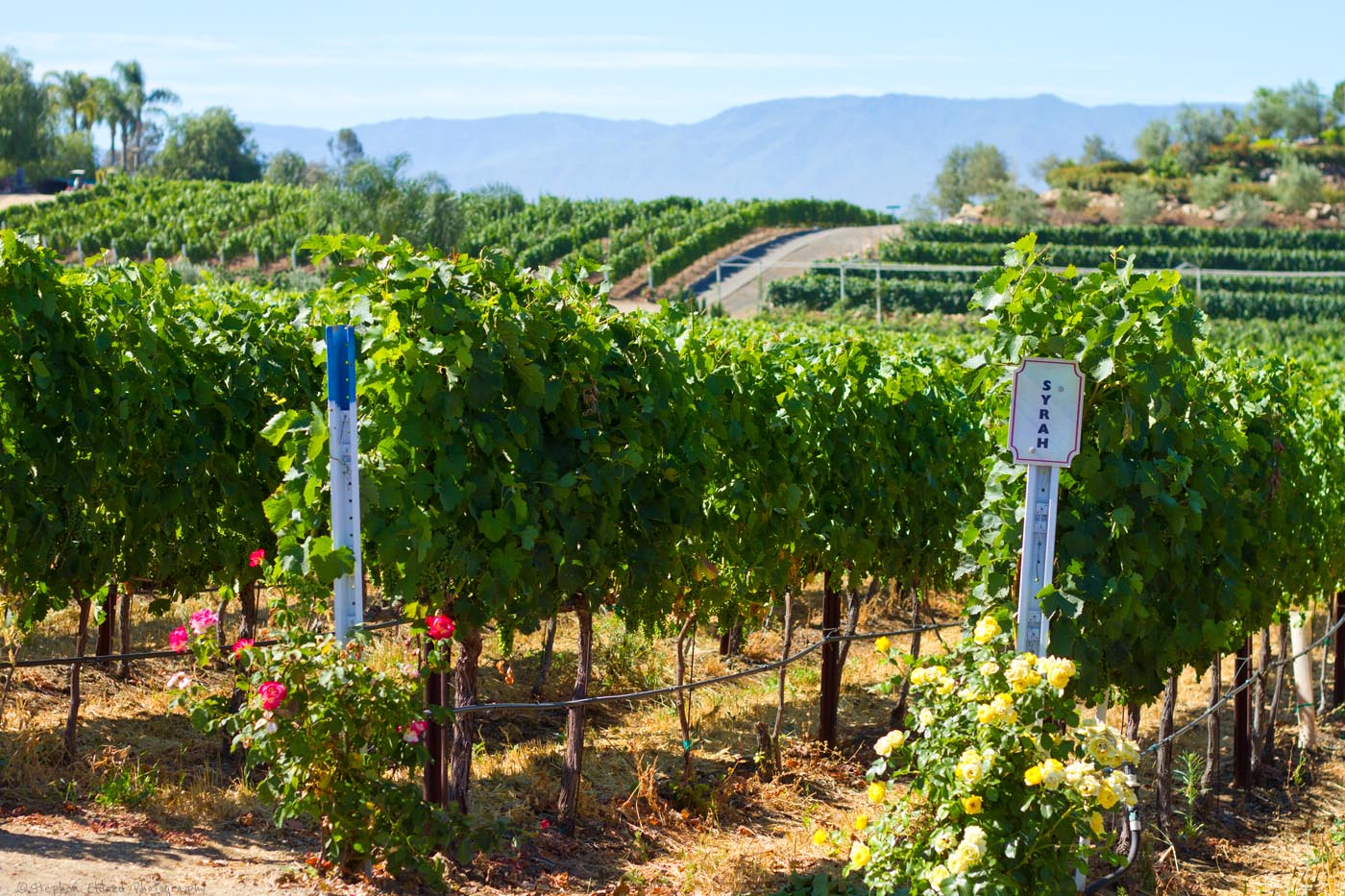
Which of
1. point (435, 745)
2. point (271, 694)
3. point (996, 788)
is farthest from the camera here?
point (435, 745)

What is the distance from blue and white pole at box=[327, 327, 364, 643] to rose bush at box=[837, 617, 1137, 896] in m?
1.97

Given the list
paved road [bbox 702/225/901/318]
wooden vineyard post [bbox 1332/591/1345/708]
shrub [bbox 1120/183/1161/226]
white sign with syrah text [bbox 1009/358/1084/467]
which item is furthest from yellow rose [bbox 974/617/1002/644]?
shrub [bbox 1120/183/1161/226]

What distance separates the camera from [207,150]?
84.6m

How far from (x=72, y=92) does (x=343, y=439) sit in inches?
4535

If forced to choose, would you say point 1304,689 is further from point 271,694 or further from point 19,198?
point 19,198

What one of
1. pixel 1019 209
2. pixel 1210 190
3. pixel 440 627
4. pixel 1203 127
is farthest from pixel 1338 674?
pixel 1203 127

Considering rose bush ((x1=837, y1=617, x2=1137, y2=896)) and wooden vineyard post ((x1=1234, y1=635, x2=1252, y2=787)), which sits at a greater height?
rose bush ((x1=837, y1=617, x2=1137, y2=896))

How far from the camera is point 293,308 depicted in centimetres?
818

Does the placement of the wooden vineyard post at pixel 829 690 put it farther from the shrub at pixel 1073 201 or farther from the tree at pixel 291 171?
the tree at pixel 291 171

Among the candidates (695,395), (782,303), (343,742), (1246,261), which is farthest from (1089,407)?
(1246,261)

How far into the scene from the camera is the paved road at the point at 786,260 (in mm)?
49531

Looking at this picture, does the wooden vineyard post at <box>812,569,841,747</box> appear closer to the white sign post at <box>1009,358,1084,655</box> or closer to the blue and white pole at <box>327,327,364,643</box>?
the white sign post at <box>1009,358,1084,655</box>

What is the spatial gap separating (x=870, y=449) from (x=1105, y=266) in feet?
8.70

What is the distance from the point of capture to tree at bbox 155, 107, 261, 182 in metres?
83.8
